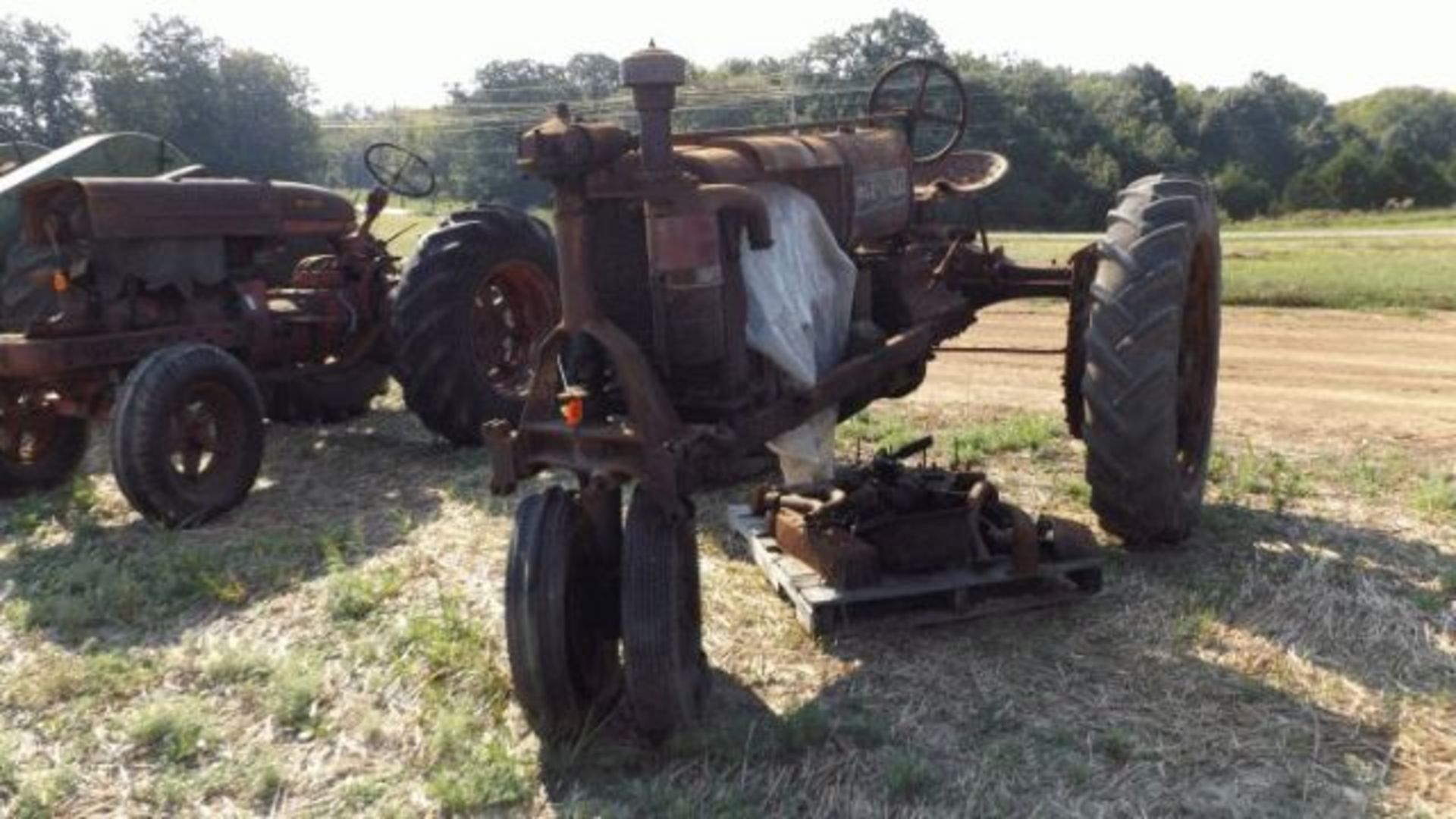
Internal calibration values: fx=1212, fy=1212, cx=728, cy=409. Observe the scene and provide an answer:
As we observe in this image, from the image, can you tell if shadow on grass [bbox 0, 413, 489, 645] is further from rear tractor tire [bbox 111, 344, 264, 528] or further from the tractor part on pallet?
the tractor part on pallet

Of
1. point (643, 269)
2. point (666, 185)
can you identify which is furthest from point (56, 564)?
point (666, 185)

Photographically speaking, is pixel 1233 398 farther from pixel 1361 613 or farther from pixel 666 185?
pixel 666 185

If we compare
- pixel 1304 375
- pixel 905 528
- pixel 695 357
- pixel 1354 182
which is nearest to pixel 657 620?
pixel 695 357

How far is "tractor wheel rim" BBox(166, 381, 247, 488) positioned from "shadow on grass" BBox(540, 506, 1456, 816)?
315 cm

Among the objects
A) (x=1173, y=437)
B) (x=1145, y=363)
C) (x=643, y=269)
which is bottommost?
(x=1173, y=437)

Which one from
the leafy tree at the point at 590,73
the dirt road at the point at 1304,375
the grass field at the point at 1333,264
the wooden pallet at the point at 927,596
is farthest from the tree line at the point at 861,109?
the wooden pallet at the point at 927,596

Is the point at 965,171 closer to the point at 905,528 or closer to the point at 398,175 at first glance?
the point at 905,528

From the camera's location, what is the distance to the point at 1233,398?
8.01m

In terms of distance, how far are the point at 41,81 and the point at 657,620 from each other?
180 feet

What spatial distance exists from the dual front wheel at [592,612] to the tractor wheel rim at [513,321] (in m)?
3.61

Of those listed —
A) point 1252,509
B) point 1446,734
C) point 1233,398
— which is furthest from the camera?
point 1233,398

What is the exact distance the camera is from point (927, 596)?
13.4 feet

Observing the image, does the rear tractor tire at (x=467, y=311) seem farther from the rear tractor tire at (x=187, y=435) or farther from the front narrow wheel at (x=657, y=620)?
the front narrow wheel at (x=657, y=620)

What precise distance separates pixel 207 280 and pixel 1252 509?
5663 millimetres
